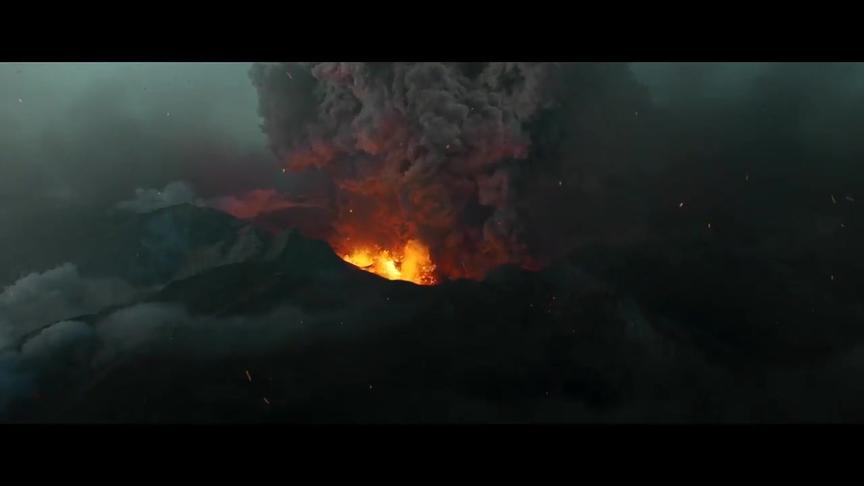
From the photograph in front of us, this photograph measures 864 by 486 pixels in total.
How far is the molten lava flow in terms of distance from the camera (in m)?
11.2

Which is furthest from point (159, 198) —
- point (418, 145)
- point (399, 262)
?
point (418, 145)

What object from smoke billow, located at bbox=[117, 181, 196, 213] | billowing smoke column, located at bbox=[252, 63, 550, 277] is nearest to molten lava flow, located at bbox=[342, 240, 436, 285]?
billowing smoke column, located at bbox=[252, 63, 550, 277]

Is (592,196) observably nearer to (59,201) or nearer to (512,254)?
(512,254)

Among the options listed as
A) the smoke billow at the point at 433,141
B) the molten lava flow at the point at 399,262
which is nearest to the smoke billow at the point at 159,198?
the smoke billow at the point at 433,141

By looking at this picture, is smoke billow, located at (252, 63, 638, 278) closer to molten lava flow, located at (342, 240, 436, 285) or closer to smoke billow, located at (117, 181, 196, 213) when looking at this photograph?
molten lava flow, located at (342, 240, 436, 285)

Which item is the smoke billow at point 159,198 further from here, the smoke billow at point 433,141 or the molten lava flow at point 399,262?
the molten lava flow at point 399,262

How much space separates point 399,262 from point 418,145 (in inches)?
85.4

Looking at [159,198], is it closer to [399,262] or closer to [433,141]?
[399,262]

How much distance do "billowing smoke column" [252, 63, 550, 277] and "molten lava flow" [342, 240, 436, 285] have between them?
16cm

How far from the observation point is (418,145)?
11.7m

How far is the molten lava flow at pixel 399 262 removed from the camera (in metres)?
11.2

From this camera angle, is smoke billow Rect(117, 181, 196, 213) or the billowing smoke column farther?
the billowing smoke column

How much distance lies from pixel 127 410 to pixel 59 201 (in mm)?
3627
